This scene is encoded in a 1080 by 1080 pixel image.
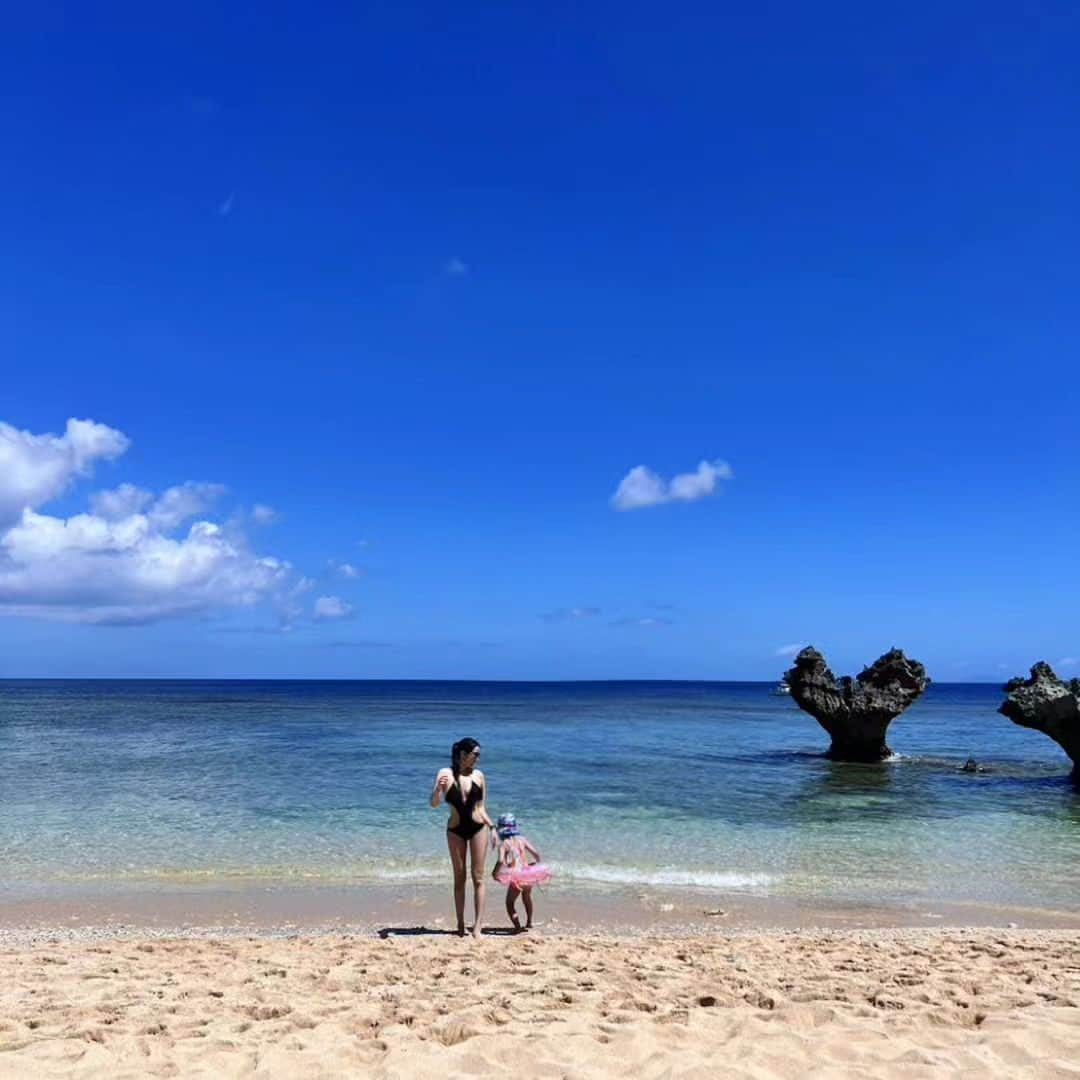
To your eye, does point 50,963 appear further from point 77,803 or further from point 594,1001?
point 77,803

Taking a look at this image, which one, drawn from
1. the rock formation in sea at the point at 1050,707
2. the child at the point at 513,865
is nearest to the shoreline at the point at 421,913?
the child at the point at 513,865

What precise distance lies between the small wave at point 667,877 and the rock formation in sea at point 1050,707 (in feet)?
52.0

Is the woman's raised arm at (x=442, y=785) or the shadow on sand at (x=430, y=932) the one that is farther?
the shadow on sand at (x=430, y=932)

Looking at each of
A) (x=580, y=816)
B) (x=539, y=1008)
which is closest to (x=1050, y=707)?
(x=580, y=816)

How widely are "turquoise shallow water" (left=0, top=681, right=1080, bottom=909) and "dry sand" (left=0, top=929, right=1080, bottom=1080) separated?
4220mm

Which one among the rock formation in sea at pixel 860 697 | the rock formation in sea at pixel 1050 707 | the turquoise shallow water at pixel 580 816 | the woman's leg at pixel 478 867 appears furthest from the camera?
the rock formation in sea at pixel 860 697

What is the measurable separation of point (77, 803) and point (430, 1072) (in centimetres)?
1750

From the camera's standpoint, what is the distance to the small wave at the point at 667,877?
12.8 metres

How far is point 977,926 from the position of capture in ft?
35.4

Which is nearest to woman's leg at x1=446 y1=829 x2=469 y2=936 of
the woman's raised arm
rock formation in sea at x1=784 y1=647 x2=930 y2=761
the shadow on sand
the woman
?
the woman

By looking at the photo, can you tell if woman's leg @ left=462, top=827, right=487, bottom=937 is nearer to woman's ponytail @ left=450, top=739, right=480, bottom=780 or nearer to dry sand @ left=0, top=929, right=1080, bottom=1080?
dry sand @ left=0, top=929, right=1080, bottom=1080

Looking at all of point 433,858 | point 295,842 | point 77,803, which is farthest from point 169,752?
point 433,858

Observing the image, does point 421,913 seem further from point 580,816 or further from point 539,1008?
point 580,816

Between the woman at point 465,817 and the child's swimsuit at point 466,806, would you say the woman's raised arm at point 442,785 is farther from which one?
the child's swimsuit at point 466,806
